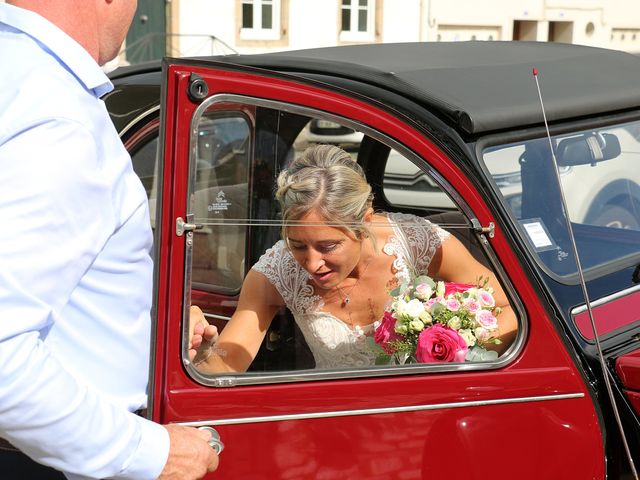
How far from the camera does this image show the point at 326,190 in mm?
2508

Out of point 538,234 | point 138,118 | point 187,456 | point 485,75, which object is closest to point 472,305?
point 538,234

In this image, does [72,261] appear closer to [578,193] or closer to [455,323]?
[455,323]

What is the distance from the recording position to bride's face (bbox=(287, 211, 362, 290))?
8.05ft

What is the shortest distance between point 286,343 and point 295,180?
43 centimetres

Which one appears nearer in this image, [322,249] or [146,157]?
[322,249]

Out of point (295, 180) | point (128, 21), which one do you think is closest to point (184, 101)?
point (128, 21)

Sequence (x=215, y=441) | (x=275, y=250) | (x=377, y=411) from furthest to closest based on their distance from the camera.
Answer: (x=275, y=250) → (x=377, y=411) → (x=215, y=441)

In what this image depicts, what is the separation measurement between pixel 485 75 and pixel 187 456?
1577mm

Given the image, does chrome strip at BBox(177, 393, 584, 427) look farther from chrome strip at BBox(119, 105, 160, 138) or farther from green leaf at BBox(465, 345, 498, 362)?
chrome strip at BBox(119, 105, 160, 138)

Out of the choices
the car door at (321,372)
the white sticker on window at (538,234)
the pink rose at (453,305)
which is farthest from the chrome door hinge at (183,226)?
the white sticker on window at (538,234)

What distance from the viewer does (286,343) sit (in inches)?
94.2

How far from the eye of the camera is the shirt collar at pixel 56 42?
1607 millimetres

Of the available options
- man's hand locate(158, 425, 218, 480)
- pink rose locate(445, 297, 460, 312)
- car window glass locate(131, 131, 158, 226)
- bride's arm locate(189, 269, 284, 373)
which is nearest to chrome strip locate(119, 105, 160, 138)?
car window glass locate(131, 131, 158, 226)

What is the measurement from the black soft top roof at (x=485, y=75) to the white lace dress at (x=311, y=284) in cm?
30
